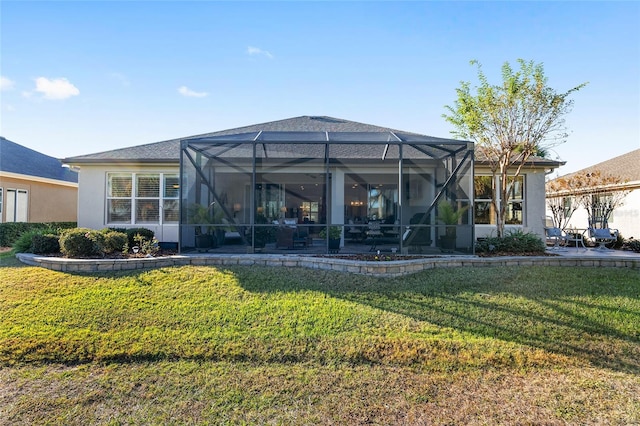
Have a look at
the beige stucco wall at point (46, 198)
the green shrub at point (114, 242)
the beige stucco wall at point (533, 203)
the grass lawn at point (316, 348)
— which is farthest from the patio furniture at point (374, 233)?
the beige stucco wall at point (46, 198)

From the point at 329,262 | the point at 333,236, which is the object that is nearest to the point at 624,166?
the point at 333,236

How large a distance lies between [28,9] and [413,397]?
10.9 metres

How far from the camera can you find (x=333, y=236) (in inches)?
331

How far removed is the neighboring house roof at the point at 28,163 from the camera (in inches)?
534

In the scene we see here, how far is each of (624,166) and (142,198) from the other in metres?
19.7

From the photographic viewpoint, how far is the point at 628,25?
9367 millimetres

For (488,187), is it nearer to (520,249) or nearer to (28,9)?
(520,249)

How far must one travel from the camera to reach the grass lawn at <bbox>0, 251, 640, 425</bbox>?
337cm

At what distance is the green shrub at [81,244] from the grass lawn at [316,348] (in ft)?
2.48

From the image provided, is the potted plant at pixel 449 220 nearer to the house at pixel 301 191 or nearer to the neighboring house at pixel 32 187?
the house at pixel 301 191

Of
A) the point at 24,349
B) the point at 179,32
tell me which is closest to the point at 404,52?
the point at 179,32

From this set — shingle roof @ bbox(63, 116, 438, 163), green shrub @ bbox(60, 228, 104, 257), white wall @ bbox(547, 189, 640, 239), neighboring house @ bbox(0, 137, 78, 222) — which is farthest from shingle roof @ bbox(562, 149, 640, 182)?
neighboring house @ bbox(0, 137, 78, 222)

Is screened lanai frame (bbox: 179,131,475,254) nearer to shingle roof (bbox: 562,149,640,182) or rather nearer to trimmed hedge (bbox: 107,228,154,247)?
trimmed hedge (bbox: 107,228,154,247)

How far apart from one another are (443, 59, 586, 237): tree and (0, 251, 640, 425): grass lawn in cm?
389
